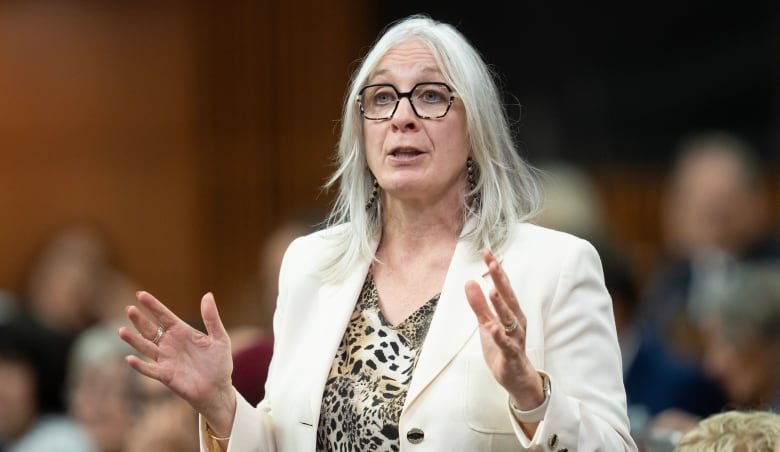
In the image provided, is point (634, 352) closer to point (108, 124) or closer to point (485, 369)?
point (485, 369)

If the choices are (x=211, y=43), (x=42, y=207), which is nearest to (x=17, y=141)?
(x=42, y=207)

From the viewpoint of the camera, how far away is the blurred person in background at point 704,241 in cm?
678

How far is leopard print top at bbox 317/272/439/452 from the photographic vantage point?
3.13m

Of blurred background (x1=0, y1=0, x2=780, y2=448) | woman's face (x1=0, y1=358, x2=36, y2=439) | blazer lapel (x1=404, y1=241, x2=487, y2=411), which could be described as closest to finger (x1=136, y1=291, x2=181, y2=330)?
blazer lapel (x1=404, y1=241, x2=487, y2=411)

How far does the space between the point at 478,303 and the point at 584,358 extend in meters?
0.34

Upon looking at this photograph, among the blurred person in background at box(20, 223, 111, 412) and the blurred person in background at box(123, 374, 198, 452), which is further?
the blurred person in background at box(20, 223, 111, 412)

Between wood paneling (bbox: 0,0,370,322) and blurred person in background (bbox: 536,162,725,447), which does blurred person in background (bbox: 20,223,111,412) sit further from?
blurred person in background (bbox: 536,162,725,447)

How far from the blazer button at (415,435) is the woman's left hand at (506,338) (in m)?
0.25

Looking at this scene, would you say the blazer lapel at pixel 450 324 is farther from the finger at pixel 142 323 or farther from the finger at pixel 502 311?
the finger at pixel 142 323

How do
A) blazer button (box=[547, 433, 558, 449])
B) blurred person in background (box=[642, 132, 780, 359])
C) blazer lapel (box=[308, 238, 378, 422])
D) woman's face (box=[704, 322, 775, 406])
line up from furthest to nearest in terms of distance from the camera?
blurred person in background (box=[642, 132, 780, 359]), woman's face (box=[704, 322, 775, 406]), blazer lapel (box=[308, 238, 378, 422]), blazer button (box=[547, 433, 558, 449])

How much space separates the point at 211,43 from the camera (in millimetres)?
10086

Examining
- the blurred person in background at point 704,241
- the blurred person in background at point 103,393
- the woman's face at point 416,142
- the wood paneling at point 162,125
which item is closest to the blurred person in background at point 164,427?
the blurred person in background at point 103,393

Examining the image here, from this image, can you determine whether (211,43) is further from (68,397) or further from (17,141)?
(68,397)

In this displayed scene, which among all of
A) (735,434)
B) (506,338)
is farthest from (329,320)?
(735,434)
